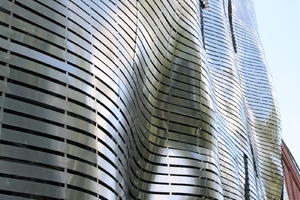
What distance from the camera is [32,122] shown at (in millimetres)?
12547

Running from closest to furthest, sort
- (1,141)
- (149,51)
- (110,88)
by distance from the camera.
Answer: (1,141) → (110,88) → (149,51)

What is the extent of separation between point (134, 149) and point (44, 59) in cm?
548

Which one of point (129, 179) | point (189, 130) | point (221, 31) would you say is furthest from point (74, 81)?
point (221, 31)

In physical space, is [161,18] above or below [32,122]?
above

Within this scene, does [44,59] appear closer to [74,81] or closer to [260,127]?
[74,81]

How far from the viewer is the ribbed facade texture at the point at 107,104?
40.9 ft

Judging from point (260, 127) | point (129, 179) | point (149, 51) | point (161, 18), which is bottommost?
point (129, 179)

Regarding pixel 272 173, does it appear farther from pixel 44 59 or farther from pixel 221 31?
pixel 44 59

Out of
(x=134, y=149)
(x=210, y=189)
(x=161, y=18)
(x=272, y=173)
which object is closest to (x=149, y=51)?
(x=161, y=18)

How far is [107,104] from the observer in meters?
15.2

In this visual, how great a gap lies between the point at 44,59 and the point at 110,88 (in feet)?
8.49

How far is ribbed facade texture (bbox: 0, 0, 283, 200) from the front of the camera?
1246 cm

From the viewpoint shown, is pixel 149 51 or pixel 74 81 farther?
pixel 149 51

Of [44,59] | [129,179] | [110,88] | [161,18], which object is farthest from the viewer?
[161,18]
